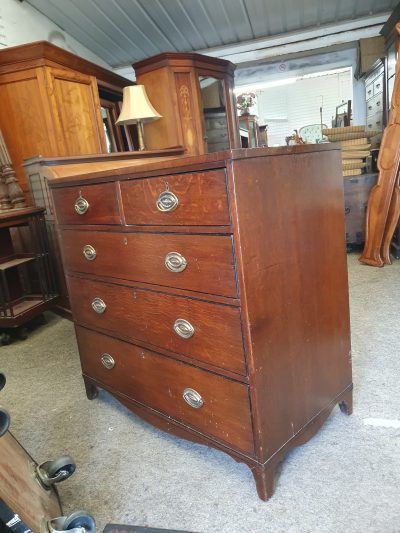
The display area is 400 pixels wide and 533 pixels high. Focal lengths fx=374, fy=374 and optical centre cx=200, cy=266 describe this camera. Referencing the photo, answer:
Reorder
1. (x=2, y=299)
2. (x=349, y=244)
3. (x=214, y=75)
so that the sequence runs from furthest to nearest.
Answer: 1. (x=214, y=75)
2. (x=349, y=244)
3. (x=2, y=299)

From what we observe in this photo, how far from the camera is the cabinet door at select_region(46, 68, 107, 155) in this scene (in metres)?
3.03

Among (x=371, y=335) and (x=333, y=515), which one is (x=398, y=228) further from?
(x=333, y=515)

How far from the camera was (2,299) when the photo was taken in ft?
7.18

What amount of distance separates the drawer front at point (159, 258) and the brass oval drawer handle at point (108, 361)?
0.30 m

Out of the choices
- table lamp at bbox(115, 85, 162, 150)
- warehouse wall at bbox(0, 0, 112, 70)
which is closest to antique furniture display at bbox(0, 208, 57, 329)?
table lamp at bbox(115, 85, 162, 150)

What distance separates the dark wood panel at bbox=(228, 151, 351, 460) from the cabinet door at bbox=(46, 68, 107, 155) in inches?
103

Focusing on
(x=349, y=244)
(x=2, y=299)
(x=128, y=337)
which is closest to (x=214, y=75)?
(x=349, y=244)

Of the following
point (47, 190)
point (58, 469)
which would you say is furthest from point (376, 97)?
point (58, 469)

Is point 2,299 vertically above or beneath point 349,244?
above

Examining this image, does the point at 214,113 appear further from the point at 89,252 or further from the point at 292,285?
the point at 292,285

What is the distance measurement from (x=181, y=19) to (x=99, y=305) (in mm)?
4090

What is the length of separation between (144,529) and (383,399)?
90 cm

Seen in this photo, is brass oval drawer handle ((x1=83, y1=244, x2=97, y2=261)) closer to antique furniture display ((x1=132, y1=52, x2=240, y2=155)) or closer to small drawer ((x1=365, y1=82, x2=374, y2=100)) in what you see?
antique furniture display ((x1=132, y1=52, x2=240, y2=155))

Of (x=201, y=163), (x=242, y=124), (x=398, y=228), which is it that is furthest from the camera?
(x=242, y=124)
